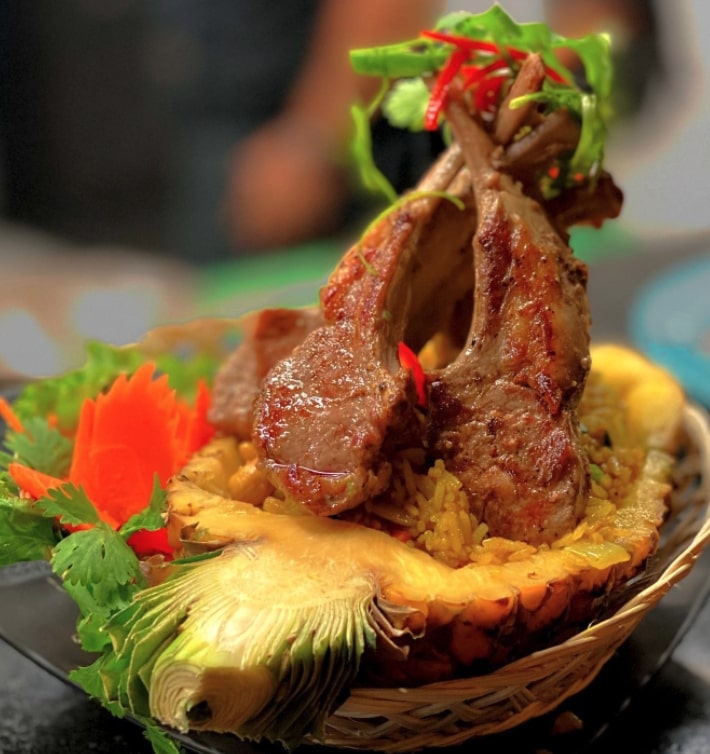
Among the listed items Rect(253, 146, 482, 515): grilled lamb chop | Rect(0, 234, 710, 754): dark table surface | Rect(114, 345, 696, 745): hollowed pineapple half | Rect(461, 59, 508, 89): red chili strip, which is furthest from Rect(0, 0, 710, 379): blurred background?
Rect(114, 345, 696, 745): hollowed pineapple half

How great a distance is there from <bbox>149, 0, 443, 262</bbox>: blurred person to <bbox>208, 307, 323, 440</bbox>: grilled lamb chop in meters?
1.86

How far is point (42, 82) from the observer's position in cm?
448

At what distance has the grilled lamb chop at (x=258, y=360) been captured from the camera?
198 cm

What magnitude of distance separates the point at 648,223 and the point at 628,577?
3996mm

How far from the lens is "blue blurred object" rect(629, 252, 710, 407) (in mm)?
2992

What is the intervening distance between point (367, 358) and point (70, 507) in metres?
0.61

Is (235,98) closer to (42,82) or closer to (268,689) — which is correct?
(42,82)

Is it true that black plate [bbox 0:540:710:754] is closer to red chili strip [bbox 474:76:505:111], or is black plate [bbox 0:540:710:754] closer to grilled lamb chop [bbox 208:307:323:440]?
grilled lamb chop [bbox 208:307:323:440]

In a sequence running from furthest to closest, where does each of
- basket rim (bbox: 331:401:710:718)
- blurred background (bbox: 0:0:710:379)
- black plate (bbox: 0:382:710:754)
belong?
1. blurred background (bbox: 0:0:710:379)
2. black plate (bbox: 0:382:710:754)
3. basket rim (bbox: 331:401:710:718)

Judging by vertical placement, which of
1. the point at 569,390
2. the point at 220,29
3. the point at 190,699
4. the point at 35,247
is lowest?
the point at 35,247

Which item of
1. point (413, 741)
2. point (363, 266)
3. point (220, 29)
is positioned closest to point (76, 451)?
point (363, 266)

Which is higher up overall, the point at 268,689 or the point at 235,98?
the point at 235,98

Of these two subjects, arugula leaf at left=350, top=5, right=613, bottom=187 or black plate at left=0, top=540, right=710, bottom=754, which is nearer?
black plate at left=0, top=540, right=710, bottom=754

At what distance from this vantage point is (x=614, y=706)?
1736 mm
